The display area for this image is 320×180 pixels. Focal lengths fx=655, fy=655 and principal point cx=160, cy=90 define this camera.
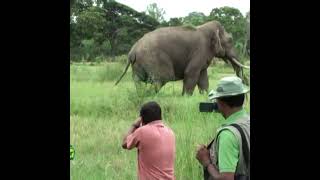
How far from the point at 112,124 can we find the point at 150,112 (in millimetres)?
2575

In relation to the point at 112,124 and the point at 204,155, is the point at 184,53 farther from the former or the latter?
the point at 204,155

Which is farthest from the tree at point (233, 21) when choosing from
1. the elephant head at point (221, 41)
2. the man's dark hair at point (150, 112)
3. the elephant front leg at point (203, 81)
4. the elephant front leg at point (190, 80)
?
the man's dark hair at point (150, 112)

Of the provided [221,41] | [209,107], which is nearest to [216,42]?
[221,41]

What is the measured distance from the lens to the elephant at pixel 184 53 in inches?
327

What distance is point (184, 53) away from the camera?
347 inches

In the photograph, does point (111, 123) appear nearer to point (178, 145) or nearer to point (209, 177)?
point (178, 145)

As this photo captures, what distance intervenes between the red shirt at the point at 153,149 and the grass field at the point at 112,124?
3.70 ft

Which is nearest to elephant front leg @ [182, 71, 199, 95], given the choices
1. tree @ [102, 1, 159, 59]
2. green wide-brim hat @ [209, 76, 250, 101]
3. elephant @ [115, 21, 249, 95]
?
elephant @ [115, 21, 249, 95]

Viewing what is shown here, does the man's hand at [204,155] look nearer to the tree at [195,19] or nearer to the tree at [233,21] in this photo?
the tree at [233,21]

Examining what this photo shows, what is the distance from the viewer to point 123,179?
4246 millimetres

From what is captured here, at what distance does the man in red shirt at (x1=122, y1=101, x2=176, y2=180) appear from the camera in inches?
119

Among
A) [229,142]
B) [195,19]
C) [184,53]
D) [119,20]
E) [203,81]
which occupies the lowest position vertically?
[229,142]
